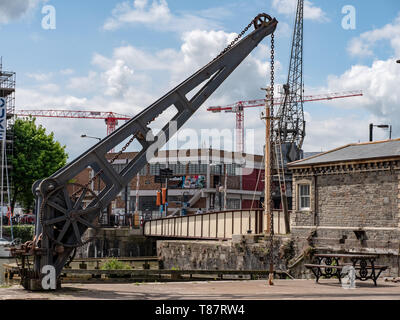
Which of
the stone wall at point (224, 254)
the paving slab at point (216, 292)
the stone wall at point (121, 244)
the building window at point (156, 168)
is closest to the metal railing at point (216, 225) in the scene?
the stone wall at point (224, 254)

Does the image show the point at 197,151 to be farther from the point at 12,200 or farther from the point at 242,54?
the point at 242,54

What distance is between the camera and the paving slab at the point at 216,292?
13.4 meters

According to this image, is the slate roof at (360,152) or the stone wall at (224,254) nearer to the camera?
the slate roof at (360,152)

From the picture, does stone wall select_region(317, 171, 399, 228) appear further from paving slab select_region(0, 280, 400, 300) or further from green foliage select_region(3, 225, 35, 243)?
green foliage select_region(3, 225, 35, 243)

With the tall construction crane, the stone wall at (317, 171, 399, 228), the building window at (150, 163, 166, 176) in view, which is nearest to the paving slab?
the tall construction crane

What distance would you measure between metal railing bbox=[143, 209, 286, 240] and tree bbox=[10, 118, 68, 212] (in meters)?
17.1

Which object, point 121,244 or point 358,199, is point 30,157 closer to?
point 121,244

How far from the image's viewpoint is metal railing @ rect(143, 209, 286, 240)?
115 feet

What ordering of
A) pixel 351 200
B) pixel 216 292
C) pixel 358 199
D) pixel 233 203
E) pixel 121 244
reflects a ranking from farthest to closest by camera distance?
pixel 233 203 → pixel 121 244 → pixel 351 200 → pixel 358 199 → pixel 216 292

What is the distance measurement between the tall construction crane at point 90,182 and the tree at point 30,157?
45276 mm

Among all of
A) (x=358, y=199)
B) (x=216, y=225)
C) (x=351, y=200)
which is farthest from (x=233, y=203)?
(x=358, y=199)

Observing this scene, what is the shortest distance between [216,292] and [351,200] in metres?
14.1

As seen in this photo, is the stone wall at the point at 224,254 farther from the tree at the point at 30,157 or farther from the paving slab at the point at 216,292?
the tree at the point at 30,157

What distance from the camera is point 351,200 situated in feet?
89.0
